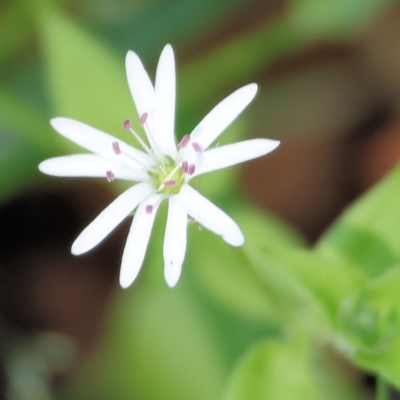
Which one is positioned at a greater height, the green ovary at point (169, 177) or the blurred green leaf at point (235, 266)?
the blurred green leaf at point (235, 266)

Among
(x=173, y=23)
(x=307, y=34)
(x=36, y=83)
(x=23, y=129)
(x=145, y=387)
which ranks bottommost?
(x=145, y=387)

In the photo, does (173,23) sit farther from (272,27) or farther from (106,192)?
(106,192)

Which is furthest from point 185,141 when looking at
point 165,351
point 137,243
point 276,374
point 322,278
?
point 165,351

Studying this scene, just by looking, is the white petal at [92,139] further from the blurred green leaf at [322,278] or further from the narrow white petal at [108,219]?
the blurred green leaf at [322,278]

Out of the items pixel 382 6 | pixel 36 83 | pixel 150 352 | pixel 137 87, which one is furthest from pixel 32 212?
pixel 382 6

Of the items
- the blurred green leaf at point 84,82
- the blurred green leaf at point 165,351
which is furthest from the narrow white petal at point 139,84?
the blurred green leaf at point 165,351

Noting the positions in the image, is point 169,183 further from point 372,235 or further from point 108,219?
point 372,235

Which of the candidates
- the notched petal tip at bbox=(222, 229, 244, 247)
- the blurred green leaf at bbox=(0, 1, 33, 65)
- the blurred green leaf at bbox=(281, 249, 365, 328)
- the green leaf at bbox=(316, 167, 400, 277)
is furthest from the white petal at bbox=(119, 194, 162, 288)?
the blurred green leaf at bbox=(0, 1, 33, 65)

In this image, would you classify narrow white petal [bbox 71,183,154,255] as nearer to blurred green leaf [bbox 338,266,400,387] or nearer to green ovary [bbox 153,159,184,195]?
green ovary [bbox 153,159,184,195]

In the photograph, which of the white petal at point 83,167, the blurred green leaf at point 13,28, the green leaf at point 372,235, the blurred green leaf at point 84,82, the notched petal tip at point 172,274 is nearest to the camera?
the notched petal tip at point 172,274
